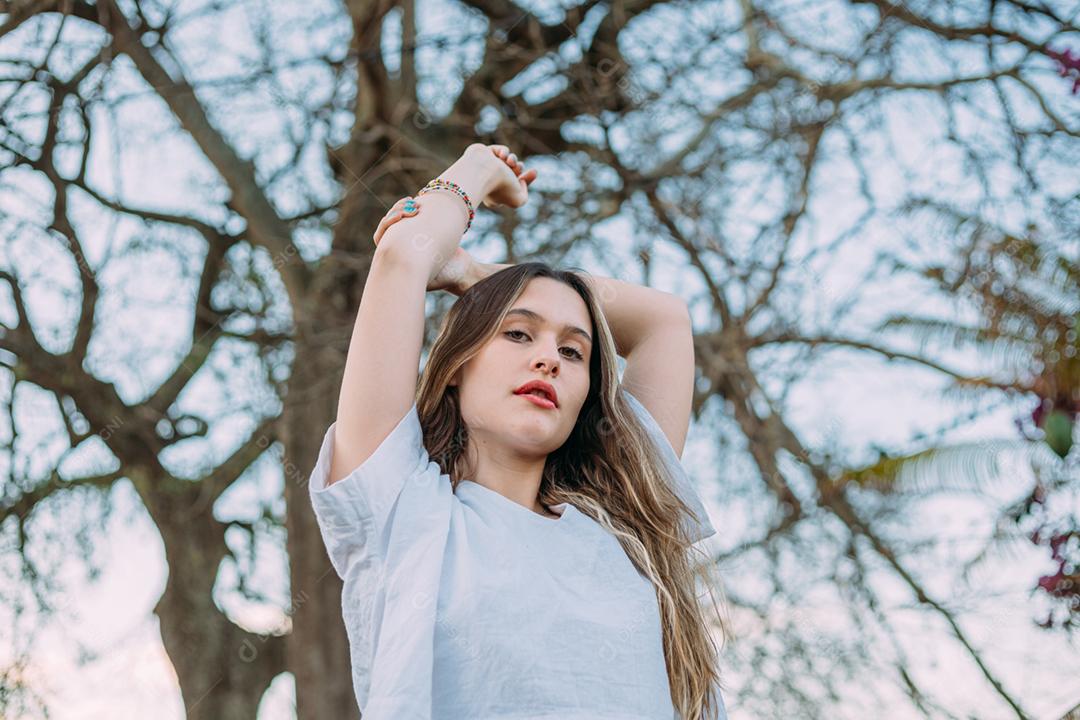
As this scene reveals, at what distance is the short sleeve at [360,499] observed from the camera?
1.90 m

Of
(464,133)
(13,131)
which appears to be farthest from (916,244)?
(13,131)

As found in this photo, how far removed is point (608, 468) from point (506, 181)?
1.94 ft

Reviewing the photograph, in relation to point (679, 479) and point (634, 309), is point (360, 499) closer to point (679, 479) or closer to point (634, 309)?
point (679, 479)

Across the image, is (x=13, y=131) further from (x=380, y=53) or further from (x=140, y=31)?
(x=380, y=53)

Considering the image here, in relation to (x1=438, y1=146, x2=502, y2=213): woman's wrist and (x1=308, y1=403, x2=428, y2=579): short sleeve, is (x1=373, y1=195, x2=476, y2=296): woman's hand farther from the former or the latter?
(x1=308, y1=403, x2=428, y2=579): short sleeve

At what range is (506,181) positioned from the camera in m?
2.43

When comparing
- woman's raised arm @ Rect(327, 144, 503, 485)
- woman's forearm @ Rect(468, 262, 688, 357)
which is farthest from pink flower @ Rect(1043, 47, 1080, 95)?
woman's raised arm @ Rect(327, 144, 503, 485)

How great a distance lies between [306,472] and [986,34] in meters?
3.37

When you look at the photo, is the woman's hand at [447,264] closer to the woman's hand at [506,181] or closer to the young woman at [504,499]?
the young woman at [504,499]

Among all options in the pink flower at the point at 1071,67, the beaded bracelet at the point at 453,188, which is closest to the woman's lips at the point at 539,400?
the beaded bracelet at the point at 453,188

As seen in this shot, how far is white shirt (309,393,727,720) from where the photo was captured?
178 cm

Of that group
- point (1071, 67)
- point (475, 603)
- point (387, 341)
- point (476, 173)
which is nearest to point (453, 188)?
point (476, 173)

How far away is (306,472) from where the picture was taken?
→ 5270 mm

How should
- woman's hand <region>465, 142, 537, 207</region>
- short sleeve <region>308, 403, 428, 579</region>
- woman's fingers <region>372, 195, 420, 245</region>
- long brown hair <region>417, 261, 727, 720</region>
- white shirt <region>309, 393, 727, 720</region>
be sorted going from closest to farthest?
white shirt <region>309, 393, 727, 720</region>, short sleeve <region>308, 403, 428, 579</region>, long brown hair <region>417, 261, 727, 720</region>, woman's fingers <region>372, 195, 420, 245</region>, woman's hand <region>465, 142, 537, 207</region>
